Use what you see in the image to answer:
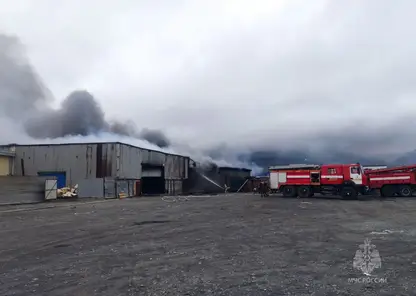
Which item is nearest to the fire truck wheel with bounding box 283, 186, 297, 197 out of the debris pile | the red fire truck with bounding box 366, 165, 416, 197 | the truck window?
the truck window

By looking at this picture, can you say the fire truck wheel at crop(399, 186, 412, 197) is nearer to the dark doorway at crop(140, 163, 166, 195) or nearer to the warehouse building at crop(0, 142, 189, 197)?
the warehouse building at crop(0, 142, 189, 197)

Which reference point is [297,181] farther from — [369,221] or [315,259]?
[315,259]

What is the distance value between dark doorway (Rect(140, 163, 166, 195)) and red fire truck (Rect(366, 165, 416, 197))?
2649 centimetres

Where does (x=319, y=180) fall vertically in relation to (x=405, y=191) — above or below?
above

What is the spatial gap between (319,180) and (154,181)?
24.4m

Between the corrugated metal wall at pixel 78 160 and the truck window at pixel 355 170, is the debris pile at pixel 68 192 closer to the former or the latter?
the corrugated metal wall at pixel 78 160

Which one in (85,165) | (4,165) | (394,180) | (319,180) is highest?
(4,165)

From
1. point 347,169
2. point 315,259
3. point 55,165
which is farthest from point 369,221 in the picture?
point 55,165

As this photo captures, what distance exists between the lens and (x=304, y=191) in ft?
111

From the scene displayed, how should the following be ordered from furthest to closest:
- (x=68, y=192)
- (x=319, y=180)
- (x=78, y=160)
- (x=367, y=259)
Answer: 1. (x=78, y=160)
2. (x=68, y=192)
3. (x=319, y=180)
4. (x=367, y=259)

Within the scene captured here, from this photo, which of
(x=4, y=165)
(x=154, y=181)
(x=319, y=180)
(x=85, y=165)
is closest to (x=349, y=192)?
(x=319, y=180)

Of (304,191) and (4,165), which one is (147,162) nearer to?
(4,165)

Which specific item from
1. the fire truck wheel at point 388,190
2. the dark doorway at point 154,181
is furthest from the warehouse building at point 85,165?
the fire truck wheel at point 388,190

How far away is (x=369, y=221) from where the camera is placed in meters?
15.3
